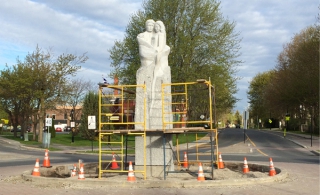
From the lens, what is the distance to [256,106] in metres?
105

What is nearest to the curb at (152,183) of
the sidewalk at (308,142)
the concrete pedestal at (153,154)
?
the concrete pedestal at (153,154)

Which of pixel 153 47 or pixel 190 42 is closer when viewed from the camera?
pixel 153 47

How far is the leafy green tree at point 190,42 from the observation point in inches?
→ 1741

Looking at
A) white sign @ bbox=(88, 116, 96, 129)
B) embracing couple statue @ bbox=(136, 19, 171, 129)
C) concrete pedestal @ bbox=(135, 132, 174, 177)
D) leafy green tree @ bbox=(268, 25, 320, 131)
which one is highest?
leafy green tree @ bbox=(268, 25, 320, 131)

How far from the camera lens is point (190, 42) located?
43.8m

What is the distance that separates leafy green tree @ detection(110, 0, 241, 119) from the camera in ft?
145

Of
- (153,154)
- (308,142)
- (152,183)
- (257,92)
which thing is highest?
(257,92)

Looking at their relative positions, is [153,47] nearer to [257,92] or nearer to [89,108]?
[89,108]

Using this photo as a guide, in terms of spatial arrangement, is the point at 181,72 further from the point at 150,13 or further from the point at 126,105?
the point at 126,105

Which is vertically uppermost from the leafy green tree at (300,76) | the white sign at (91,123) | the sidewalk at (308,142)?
the leafy green tree at (300,76)

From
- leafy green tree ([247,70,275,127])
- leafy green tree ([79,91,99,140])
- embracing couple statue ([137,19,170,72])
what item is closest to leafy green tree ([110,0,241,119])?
leafy green tree ([79,91,99,140])

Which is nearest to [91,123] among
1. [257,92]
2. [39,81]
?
[39,81]

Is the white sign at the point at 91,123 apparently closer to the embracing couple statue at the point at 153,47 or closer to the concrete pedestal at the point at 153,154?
the embracing couple statue at the point at 153,47

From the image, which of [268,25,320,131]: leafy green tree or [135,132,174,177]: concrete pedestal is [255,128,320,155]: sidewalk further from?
[135,132,174,177]: concrete pedestal
